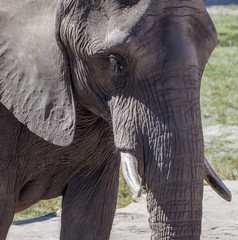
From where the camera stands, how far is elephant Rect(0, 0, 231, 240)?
245cm

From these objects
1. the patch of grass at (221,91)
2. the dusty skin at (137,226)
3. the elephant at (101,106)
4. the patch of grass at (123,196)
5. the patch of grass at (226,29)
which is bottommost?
the dusty skin at (137,226)

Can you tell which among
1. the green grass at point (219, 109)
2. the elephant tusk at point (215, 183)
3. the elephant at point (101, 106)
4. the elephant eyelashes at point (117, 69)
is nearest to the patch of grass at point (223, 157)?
the green grass at point (219, 109)

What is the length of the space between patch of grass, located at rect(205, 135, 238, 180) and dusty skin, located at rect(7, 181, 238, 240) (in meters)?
0.81

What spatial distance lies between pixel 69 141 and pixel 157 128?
428 millimetres

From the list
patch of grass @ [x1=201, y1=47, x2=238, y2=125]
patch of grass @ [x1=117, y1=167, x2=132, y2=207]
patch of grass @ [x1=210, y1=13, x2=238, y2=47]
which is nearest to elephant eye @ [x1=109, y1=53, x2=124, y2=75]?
patch of grass @ [x1=117, y1=167, x2=132, y2=207]

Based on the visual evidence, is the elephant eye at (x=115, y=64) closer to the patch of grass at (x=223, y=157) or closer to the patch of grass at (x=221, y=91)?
the patch of grass at (x=223, y=157)

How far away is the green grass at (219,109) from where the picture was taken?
17.6 feet

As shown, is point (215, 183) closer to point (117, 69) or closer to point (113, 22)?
point (117, 69)

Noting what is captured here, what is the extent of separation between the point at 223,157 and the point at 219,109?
1.58m

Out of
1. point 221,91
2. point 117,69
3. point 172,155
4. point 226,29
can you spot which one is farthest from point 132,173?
point 226,29

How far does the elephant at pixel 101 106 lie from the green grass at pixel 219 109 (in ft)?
6.71

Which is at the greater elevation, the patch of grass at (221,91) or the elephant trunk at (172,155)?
the patch of grass at (221,91)

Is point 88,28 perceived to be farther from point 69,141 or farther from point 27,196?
point 27,196

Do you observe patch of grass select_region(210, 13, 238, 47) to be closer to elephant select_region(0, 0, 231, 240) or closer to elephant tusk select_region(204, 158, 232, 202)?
elephant select_region(0, 0, 231, 240)
